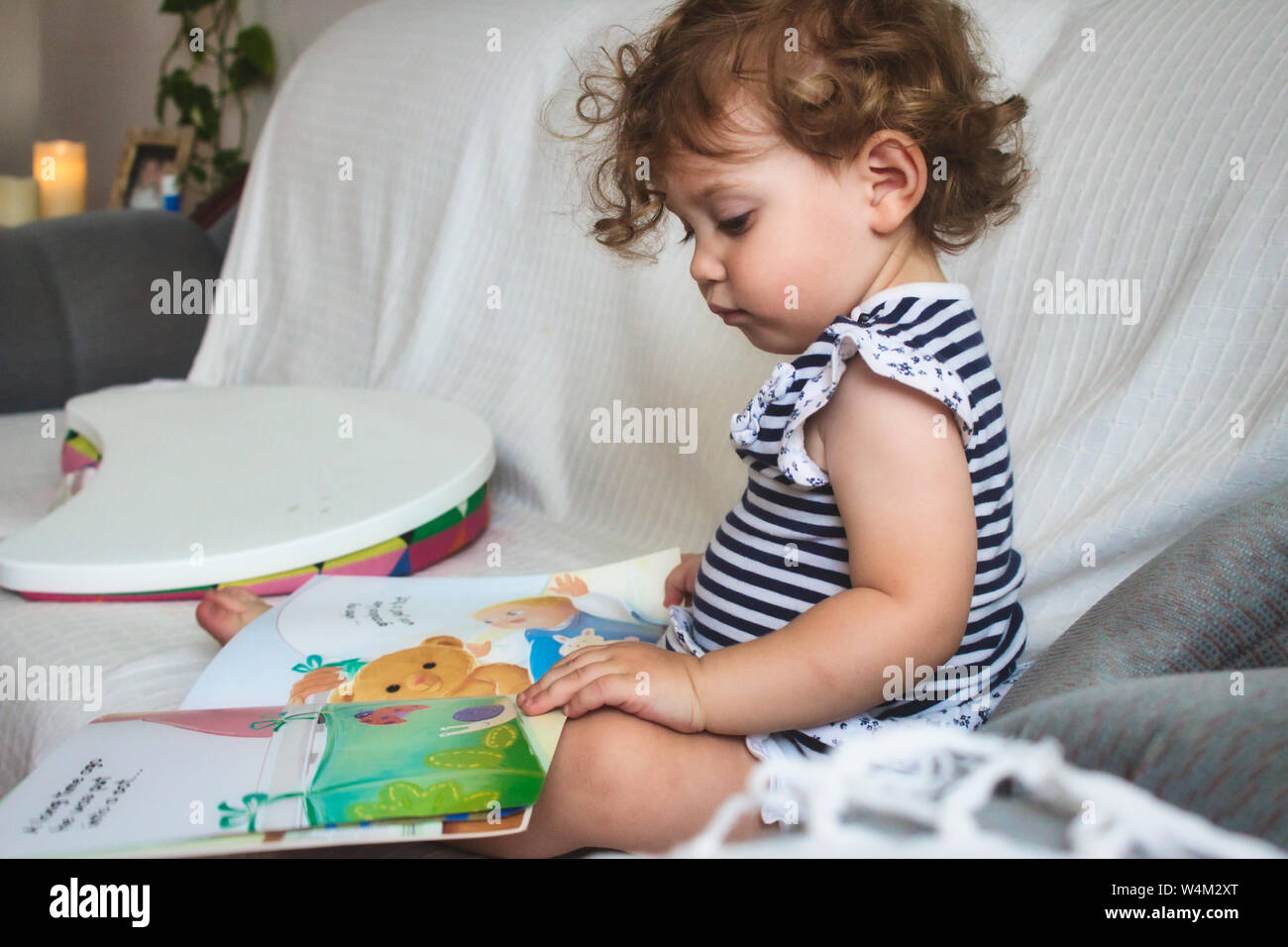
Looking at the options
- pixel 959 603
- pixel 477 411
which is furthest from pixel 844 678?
pixel 477 411

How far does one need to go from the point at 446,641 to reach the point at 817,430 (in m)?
0.31

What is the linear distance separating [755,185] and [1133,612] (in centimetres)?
33

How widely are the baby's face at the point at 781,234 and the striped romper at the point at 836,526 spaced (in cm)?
3

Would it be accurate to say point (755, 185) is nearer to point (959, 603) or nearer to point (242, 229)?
point (959, 603)

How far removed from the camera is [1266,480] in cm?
73

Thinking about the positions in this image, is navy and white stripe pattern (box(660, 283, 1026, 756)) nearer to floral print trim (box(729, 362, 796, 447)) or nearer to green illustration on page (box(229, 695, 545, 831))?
floral print trim (box(729, 362, 796, 447))

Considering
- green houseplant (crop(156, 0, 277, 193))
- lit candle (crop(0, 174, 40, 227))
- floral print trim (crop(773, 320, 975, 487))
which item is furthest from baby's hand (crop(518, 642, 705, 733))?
lit candle (crop(0, 174, 40, 227))

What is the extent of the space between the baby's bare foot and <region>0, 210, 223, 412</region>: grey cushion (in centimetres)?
83

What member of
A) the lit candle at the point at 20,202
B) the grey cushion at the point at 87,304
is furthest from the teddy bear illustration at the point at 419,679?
the lit candle at the point at 20,202

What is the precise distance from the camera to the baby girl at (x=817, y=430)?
2.05 feet

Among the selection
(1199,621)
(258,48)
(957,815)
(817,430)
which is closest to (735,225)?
(817,430)

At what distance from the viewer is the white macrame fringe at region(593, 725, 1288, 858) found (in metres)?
0.27

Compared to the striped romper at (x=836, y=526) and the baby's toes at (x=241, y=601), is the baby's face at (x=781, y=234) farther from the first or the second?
the baby's toes at (x=241, y=601)

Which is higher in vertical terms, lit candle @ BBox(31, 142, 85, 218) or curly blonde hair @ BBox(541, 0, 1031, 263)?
curly blonde hair @ BBox(541, 0, 1031, 263)
